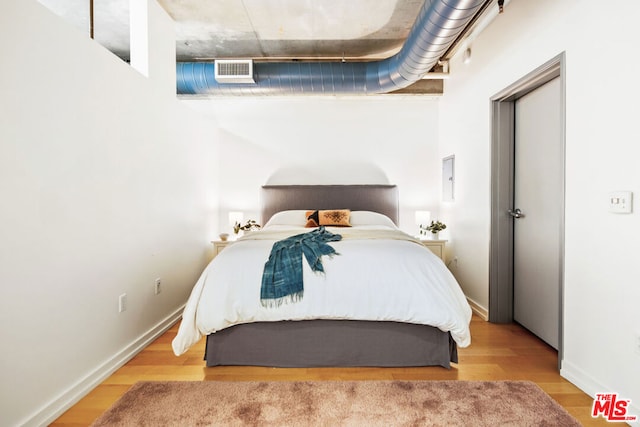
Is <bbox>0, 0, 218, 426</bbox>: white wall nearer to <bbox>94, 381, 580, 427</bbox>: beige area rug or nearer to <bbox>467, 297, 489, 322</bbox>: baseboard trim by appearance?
<bbox>94, 381, 580, 427</bbox>: beige area rug

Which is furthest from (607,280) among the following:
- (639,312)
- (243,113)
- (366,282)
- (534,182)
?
(243,113)

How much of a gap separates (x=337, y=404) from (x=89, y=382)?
1433mm

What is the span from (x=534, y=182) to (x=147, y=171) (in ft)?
10.0

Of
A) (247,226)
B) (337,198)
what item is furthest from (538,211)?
(247,226)

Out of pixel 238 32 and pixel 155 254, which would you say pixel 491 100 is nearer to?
pixel 238 32

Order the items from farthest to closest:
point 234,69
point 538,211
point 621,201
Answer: point 234,69, point 538,211, point 621,201

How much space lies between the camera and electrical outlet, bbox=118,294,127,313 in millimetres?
2221

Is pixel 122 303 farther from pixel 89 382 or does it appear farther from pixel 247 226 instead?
pixel 247 226

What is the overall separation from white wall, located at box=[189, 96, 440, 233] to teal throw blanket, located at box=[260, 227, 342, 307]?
230 centimetres

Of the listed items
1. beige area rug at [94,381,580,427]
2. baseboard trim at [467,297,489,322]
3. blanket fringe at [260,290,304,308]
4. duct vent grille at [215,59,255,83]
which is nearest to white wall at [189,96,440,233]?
duct vent grille at [215,59,255,83]

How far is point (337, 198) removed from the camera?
4.36 meters

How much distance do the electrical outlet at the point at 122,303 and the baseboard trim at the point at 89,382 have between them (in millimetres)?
272

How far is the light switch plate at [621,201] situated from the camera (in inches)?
62.9

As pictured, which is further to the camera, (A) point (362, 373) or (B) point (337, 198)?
(B) point (337, 198)
